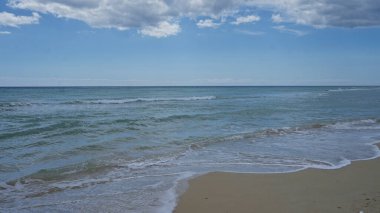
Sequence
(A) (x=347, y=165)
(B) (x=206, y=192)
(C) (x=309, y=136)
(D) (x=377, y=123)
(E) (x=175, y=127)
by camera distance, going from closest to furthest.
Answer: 1. (B) (x=206, y=192)
2. (A) (x=347, y=165)
3. (C) (x=309, y=136)
4. (E) (x=175, y=127)
5. (D) (x=377, y=123)

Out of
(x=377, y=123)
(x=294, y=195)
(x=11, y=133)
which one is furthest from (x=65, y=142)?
(x=377, y=123)

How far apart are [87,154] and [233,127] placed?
28.4 ft

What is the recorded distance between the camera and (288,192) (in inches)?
251

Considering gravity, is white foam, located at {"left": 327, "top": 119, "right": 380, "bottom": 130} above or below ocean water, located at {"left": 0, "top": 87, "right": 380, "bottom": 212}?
above

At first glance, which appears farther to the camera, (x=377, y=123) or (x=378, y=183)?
(x=377, y=123)

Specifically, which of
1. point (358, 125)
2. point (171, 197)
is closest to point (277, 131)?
point (358, 125)

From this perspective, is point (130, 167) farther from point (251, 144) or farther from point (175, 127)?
point (175, 127)

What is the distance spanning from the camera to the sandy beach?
5551mm

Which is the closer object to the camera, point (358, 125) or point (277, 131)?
point (277, 131)

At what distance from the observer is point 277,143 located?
12516mm

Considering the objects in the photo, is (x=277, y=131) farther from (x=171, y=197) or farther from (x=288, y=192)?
(x=171, y=197)

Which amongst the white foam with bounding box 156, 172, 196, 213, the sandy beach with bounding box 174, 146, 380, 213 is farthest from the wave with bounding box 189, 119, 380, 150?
the sandy beach with bounding box 174, 146, 380, 213

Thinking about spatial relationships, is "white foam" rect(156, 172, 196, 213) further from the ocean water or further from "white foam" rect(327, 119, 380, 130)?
"white foam" rect(327, 119, 380, 130)

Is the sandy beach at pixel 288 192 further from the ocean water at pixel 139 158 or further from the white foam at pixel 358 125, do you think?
the white foam at pixel 358 125
